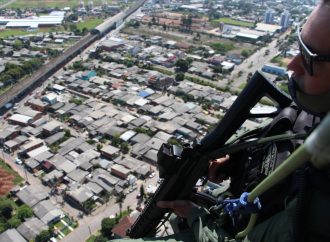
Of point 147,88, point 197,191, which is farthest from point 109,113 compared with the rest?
point 197,191

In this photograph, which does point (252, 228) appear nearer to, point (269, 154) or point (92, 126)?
point (269, 154)

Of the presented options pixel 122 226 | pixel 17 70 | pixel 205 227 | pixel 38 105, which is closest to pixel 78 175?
pixel 122 226


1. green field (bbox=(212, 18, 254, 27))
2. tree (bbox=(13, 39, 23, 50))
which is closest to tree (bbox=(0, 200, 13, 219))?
tree (bbox=(13, 39, 23, 50))

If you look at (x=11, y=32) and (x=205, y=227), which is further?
(x=11, y=32)

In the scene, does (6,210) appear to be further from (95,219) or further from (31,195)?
(95,219)

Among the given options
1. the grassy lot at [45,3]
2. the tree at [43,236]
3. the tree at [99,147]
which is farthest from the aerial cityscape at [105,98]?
the grassy lot at [45,3]

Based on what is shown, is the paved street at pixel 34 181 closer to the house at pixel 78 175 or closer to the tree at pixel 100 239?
the house at pixel 78 175

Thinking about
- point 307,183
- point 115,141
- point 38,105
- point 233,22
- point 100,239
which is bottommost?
point 233,22
